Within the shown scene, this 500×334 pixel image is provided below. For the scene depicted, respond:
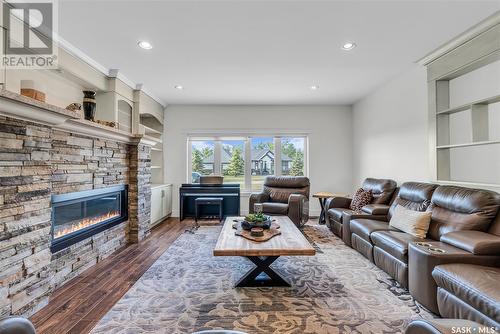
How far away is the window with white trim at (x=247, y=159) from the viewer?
630 centimetres

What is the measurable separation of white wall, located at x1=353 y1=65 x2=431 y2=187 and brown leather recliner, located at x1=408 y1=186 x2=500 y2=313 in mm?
927

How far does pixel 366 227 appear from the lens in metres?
3.25

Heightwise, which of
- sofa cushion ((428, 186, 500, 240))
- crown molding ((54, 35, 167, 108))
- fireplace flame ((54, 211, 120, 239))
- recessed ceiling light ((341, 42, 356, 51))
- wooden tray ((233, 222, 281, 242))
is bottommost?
wooden tray ((233, 222, 281, 242))

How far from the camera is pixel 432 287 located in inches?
82.1

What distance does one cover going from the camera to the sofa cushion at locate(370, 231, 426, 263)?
248cm

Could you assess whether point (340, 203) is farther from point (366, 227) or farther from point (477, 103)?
point (477, 103)

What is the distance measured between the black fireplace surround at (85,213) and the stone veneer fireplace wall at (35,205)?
87mm

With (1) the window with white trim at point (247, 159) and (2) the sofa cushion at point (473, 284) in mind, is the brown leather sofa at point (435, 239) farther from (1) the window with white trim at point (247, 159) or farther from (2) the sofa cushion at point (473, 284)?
(1) the window with white trim at point (247, 159)

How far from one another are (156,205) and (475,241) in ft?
15.7

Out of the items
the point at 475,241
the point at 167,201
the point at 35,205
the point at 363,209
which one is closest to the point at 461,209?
the point at 475,241

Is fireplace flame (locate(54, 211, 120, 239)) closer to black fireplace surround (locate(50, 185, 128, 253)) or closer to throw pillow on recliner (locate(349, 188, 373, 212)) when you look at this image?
black fireplace surround (locate(50, 185, 128, 253))

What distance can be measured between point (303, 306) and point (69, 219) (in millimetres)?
2643

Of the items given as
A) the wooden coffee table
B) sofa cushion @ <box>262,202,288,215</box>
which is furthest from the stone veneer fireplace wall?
sofa cushion @ <box>262,202,288,215</box>

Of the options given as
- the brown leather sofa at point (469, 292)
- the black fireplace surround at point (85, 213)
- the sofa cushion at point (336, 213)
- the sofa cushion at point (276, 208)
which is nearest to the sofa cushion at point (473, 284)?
the brown leather sofa at point (469, 292)
